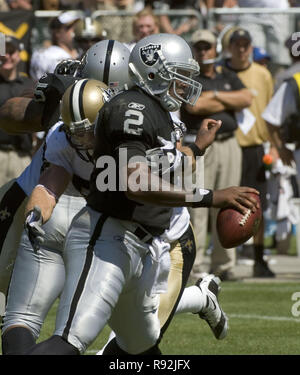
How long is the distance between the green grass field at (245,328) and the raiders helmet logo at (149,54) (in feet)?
6.79

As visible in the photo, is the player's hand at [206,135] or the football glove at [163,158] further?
the player's hand at [206,135]

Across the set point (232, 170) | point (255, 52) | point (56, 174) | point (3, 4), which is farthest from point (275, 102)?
point (56, 174)

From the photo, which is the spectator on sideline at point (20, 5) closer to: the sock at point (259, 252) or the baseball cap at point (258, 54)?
the baseball cap at point (258, 54)

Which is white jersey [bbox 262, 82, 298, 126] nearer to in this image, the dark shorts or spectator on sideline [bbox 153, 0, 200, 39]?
the dark shorts

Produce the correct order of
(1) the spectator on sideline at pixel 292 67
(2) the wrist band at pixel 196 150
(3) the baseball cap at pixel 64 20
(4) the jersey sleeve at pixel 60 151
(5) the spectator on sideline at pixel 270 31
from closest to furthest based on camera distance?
(4) the jersey sleeve at pixel 60 151 < (2) the wrist band at pixel 196 150 < (1) the spectator on sideline at pixel 292 67 < (3) the baseball cap at pixel 64 20 < (5) the spectator on sideline at pixel 270 31

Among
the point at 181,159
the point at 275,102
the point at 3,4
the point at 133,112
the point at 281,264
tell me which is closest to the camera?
the point at 133,112

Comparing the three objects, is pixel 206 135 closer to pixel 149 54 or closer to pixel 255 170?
pixel 149 54

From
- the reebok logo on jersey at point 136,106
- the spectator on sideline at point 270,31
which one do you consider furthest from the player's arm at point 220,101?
the reebok logo on jersey at point 136,106

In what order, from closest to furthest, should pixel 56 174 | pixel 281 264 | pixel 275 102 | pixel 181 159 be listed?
pixel 181 159
pixel 56 174
pixel 275 102
pixel 281 264

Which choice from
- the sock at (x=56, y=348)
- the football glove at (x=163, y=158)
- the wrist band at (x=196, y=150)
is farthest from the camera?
the wrist band at (x=196, y=150)

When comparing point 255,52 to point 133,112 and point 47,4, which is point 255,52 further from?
point 133,112

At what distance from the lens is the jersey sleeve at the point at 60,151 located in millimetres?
5125
